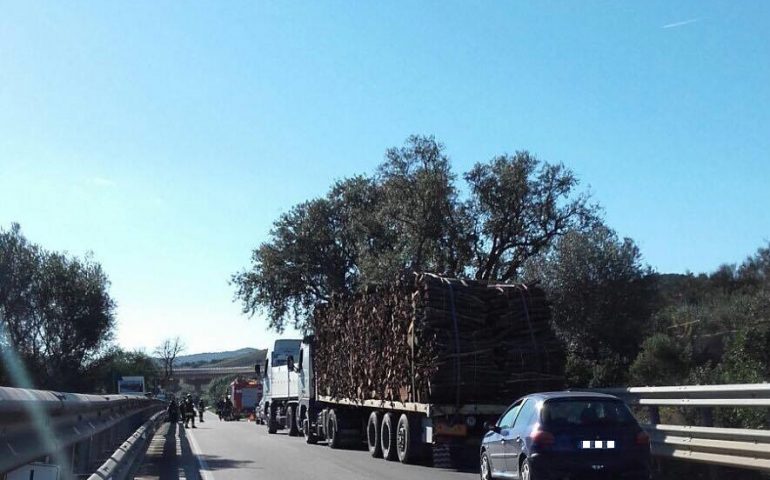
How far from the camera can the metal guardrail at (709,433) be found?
1080 centimetres

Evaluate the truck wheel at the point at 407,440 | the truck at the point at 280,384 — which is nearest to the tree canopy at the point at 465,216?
the truck at the point at 280,384

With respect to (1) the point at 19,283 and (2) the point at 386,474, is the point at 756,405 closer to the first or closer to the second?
(2) the point at 386,474

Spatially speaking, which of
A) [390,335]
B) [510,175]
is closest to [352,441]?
[390,335]

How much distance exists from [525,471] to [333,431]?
45.3ft

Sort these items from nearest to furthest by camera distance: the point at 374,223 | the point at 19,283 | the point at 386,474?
1. the point at 386,474
2. the point at 374,223
3. the point at 19,283

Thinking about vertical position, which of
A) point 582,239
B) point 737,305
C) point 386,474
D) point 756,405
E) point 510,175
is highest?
point 510,175

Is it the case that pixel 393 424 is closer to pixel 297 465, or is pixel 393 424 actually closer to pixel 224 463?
pixel 297 465

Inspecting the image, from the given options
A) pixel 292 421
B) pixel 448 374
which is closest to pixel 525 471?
pixel 448 374

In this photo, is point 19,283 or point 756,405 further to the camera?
point 19,283

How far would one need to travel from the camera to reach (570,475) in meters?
11.2

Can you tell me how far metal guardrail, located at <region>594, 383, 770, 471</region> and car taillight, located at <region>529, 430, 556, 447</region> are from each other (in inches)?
90.8

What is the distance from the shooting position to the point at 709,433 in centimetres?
1207

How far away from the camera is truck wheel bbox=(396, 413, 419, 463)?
60.1 feet

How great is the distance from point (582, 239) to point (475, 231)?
4.52m
